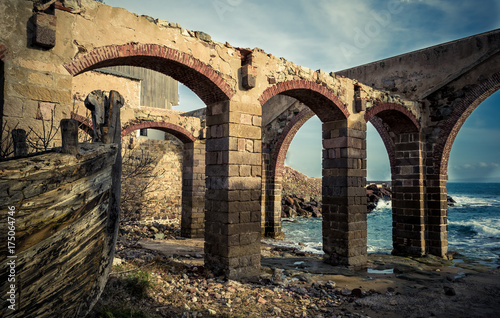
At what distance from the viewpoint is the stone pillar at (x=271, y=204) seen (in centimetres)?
1292

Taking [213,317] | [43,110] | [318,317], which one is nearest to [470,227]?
[318,317]

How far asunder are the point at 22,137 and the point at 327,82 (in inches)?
251

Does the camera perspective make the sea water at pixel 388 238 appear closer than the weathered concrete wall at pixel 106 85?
Yes

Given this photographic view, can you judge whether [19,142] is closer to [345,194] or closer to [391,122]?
[345,194]

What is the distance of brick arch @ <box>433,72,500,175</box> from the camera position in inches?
353

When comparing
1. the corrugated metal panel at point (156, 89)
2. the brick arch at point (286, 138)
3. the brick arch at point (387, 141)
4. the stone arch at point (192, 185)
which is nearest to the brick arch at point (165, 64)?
the stone arch at point (192, 185)

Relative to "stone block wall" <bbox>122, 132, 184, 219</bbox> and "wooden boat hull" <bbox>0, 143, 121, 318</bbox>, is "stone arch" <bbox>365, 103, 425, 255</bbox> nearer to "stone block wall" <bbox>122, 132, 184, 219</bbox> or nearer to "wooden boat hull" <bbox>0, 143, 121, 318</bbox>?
"wooden boat hull" <bbox>0, 143, 121, 318</bbox>

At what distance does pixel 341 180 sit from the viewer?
7770 millimetres

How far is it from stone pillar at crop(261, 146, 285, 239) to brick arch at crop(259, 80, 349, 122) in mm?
5187

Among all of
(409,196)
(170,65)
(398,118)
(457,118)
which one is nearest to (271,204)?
(409,196)

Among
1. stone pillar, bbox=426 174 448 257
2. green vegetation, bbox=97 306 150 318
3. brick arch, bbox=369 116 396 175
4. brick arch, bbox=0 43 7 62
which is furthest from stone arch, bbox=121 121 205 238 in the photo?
green vegetation, bbox=97 306 150 318

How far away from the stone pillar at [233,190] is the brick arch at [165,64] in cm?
33

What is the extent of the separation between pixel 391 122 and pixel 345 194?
392 cm

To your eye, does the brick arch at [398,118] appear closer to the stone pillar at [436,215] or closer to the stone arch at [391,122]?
the stone arch at [391,122]
